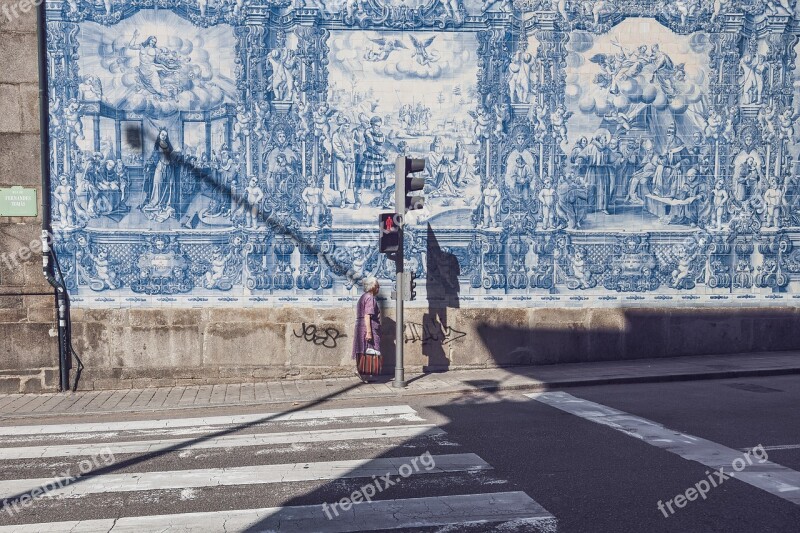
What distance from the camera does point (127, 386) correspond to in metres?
13.6

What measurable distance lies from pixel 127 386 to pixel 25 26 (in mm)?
6525

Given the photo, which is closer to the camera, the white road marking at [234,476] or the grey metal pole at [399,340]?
the white road marking at [234,476]

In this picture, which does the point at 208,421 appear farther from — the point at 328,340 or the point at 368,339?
the point at 328,340

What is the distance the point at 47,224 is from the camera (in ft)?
43.9

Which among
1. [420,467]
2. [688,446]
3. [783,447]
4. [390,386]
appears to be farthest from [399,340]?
[783,447]

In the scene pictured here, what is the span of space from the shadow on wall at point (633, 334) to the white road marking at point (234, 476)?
6724mm

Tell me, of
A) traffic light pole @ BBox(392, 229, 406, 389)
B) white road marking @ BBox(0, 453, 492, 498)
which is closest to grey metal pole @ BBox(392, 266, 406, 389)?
traffic light pole @ BBox(392, 229, 406, 389)

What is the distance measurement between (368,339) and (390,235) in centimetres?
193

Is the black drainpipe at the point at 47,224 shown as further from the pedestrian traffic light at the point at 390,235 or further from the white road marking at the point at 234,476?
the white road marking at the point at 234,476

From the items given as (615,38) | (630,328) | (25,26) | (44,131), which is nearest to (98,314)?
(44,131)

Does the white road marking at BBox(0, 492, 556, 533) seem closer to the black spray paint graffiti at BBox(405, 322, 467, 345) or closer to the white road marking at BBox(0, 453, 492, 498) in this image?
the white road marking at BBox(0, 453, 492, 498)

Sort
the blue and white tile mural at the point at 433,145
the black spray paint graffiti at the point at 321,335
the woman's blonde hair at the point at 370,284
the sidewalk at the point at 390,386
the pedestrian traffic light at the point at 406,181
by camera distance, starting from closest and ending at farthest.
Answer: the sidewalk at the point at 390,386, the pedestrian traffic light at the point at 406,181, the woman's blonde hair at the point at 370,284, the blue and white tile mural at the point at 433,145, the black spray paint graffiti at the point at 321,335

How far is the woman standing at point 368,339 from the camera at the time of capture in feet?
43.7

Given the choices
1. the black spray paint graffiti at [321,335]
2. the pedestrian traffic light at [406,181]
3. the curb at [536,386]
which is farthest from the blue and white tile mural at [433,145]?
the curb at [536,386]
